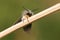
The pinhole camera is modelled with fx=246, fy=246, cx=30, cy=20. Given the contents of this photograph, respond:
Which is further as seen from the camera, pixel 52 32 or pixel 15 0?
pixel 15 0

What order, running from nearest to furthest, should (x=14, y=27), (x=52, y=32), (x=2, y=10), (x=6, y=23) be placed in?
(x=14, y=27), (x=52, y=32), (x=6, y=23), (x=2, y=10)

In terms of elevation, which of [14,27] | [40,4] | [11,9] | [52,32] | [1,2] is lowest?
[14,27]

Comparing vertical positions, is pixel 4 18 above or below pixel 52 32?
above

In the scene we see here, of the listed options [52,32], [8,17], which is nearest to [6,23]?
[8,17]

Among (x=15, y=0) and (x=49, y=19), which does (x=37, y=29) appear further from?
(x=15, y=0)

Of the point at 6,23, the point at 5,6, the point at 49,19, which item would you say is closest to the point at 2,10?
the point at 5,6

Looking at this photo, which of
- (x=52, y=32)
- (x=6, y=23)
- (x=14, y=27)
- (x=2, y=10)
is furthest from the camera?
(x=2, y=10)
